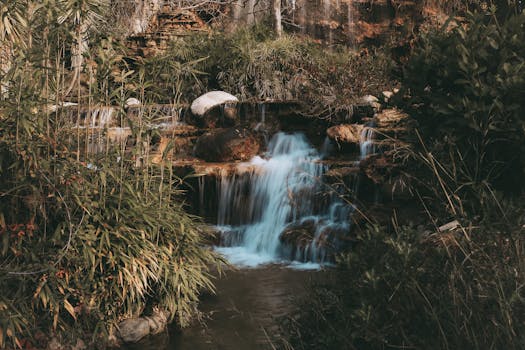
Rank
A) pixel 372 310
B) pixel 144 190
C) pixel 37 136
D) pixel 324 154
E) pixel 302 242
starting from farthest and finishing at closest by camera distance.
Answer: pixel 324 154, pixel 302 242, pixel 144 190, pixel 37 136, pixel 372 310

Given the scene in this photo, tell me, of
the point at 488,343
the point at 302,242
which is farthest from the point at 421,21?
the point at 488,343

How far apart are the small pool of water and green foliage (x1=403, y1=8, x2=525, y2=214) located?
1.14 metres

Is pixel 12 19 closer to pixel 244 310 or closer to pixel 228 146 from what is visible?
pixel 244 310

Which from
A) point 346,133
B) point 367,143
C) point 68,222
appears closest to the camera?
point 68,222

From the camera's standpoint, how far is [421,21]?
50.7 feet

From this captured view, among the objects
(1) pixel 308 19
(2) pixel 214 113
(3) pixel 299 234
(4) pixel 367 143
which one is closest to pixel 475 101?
(3) pixel 299 234

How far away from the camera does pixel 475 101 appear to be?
12.7ft

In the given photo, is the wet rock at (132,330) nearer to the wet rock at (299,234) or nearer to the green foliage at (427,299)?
the green foliage at (427,299)

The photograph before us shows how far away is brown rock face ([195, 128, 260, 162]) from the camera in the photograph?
32.2 ft

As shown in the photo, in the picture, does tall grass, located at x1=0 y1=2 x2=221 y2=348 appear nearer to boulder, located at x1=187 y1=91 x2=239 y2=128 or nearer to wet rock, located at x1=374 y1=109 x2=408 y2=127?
wet rock, located at x1=374 y1=109 x2=408 y2=127

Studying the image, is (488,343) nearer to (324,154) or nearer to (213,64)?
(324,154)

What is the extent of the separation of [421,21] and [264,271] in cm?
1035

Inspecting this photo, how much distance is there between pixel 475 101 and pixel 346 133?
18.3ft

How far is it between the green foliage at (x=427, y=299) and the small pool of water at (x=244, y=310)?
0.53 meters
